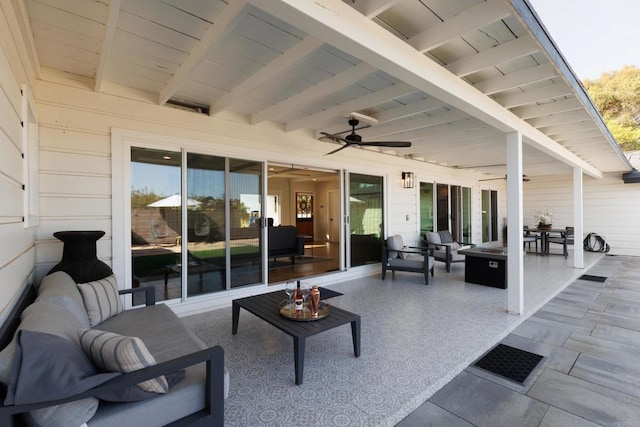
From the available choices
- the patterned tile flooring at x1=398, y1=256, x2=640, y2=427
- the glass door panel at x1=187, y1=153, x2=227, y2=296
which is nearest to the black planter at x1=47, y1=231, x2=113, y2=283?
the glass door panel at x1=187, y1=153, x2=227, y2=296

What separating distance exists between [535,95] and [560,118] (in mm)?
1128

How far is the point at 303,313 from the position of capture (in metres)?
2.59

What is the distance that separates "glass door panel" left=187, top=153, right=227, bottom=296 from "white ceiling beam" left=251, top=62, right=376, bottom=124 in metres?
0.93

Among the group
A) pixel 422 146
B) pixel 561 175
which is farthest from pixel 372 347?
pixel 561 175

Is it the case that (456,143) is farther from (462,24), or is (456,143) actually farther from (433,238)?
(462,24)

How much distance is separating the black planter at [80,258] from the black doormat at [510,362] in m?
3.43

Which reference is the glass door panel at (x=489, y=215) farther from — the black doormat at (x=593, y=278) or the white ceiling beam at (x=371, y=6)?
the white ceiling beam at (x=371, y=6)

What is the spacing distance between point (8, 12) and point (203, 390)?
2351 mm

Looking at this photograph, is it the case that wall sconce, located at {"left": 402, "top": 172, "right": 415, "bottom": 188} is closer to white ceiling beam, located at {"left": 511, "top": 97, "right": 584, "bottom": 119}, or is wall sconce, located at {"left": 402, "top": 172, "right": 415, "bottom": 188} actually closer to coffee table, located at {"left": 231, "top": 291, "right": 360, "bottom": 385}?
white ceiling beam, located at {"left": 511, "top": 97, "right": 584, "bottom": 119}

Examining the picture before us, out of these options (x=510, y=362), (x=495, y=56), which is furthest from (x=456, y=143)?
(x=510, y=362)

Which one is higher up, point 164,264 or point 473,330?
point 164,264

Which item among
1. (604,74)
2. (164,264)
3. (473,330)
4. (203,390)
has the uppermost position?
(604,74)

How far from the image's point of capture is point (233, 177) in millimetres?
4164

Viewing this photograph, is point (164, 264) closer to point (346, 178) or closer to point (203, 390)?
point (203, 390)
